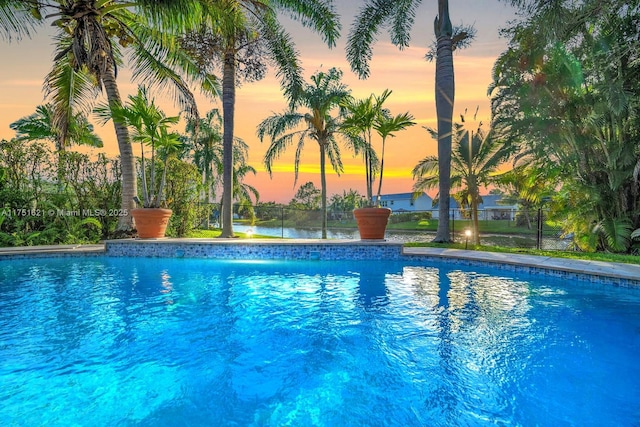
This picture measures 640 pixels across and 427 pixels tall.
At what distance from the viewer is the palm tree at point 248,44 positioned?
953 cm

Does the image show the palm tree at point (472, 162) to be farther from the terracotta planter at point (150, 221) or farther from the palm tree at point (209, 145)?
the palm tree at point (209, 145)

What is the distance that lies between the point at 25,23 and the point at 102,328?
9.07 metres

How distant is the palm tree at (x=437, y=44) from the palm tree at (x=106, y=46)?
16.4 feet

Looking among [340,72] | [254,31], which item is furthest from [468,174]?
[254,31]

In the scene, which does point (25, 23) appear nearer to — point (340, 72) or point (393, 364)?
point (340, 72)

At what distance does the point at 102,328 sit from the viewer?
3.74m

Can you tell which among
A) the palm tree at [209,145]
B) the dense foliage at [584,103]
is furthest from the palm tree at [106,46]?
the palm tree at [209,145]

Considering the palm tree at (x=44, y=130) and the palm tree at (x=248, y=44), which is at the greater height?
the palm tree at (x=248, y=44)

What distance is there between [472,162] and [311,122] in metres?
7.05

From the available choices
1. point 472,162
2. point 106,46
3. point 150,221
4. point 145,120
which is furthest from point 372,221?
point 106,46

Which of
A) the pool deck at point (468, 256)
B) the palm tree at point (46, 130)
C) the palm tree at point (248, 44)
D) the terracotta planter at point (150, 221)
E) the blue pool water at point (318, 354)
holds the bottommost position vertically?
the blue pool water at point (318, 354)

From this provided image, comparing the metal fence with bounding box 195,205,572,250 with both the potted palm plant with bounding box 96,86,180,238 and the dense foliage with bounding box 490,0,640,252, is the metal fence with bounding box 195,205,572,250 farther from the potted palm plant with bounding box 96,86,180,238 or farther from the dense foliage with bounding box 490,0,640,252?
the potted palm plant with bounding box 96,86,180,238

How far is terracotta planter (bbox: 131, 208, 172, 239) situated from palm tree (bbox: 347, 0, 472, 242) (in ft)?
24.5

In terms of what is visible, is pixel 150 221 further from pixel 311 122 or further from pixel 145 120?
pixel 311 122
